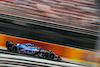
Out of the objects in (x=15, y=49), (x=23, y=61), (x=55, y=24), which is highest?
(x=55, y=24)

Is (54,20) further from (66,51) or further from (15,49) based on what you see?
(15,49)

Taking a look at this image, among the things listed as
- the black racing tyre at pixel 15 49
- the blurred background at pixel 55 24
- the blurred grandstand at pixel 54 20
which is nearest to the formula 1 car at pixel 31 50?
the black racing tyre at pixel 15 49

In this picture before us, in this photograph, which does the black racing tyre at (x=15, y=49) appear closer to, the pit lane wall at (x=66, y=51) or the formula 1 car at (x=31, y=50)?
the formula 1 car at (x=31, y=50)

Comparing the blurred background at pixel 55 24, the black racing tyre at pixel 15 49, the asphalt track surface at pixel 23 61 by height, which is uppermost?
the blurred background at pixel 55 24

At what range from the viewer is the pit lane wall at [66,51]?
3246 mm

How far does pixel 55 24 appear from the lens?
10.6 feet

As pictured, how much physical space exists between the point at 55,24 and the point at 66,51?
2.32 feet

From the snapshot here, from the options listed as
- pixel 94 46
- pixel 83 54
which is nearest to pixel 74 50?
pixel 83 54

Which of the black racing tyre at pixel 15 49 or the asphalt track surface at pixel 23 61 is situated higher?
the black racing tyre at pixel 15 49

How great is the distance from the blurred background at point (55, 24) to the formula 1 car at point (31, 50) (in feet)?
0.35

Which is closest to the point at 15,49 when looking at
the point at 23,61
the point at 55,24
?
the point at 23,61

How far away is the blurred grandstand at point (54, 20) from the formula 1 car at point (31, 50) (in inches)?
9.8

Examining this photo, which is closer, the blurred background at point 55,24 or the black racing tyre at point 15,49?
the blurred background at point 55,24

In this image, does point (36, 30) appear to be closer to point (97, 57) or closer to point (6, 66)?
point (6, 66)
